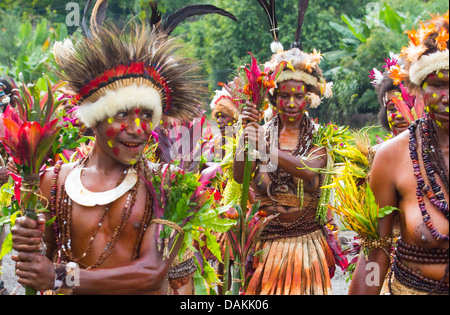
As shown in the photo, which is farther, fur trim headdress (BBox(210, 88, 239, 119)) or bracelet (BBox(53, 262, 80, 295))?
fur trim headdress (BBox(210, 88, 239, 119))

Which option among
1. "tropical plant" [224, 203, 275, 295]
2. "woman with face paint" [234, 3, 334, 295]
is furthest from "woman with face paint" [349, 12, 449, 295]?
"woman with face paint" [234, 3, 334, 295]

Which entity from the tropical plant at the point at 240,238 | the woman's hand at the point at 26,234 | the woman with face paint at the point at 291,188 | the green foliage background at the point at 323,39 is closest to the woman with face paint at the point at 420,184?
the tropical plant at the point at 240,238

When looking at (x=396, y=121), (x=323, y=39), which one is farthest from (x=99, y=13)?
(x=323, y=39)

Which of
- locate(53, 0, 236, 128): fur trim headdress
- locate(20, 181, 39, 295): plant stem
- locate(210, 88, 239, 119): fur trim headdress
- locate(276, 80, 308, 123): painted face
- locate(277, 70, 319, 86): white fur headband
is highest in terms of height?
locate(210, 88, 239, 119): fur trim headdress

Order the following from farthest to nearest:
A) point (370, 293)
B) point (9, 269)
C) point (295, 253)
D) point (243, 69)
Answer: point (9, 269)
point (295, 253)
point (243, 69)
point (370, 293)

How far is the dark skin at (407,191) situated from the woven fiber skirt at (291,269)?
1.78m

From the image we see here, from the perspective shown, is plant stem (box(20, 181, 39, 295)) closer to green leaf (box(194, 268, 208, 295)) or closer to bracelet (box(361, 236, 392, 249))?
green leaf (box(194, 268, 208, 295))

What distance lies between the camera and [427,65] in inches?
117

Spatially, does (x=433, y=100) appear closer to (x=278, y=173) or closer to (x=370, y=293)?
(x=370, y=293)

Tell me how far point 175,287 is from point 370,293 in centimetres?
162

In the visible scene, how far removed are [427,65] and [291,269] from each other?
2.50m

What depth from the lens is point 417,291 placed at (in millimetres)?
3014

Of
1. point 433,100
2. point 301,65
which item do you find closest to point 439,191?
point 433,100

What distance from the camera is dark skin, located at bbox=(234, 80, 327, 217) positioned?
506 cm
